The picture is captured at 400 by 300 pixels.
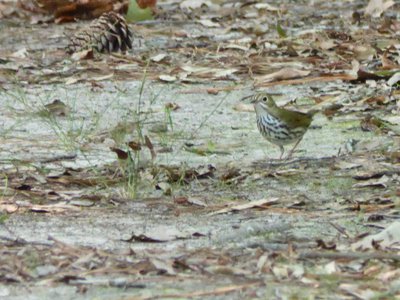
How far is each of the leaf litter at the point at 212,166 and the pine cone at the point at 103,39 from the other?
11 centimetres

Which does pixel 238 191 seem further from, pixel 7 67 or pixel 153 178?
pixel 7 67

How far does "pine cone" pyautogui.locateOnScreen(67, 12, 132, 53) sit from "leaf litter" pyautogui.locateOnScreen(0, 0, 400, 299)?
11 cm

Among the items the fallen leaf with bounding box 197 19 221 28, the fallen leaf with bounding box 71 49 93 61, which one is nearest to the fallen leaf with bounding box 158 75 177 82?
the fallen leaf with bounding box 71 49 93 61

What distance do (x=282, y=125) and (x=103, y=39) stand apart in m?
3.45

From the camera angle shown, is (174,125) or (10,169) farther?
(174,125)

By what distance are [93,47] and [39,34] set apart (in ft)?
3.97

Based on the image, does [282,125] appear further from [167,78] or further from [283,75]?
[167,78]

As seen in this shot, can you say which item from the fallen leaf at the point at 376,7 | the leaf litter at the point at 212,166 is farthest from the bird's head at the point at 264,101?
the fallen leaf at the point at 376,7

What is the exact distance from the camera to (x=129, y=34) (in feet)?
34.8

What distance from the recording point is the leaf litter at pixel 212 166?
462cm

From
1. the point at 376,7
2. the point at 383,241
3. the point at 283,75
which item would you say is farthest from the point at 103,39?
the point at 383,241

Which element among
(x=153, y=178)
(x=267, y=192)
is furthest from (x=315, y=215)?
(x=153, y=178)

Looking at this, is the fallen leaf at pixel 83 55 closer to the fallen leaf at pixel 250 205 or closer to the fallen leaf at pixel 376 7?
the fallen leaf at pixel 376 7

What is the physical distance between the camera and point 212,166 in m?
6.77
